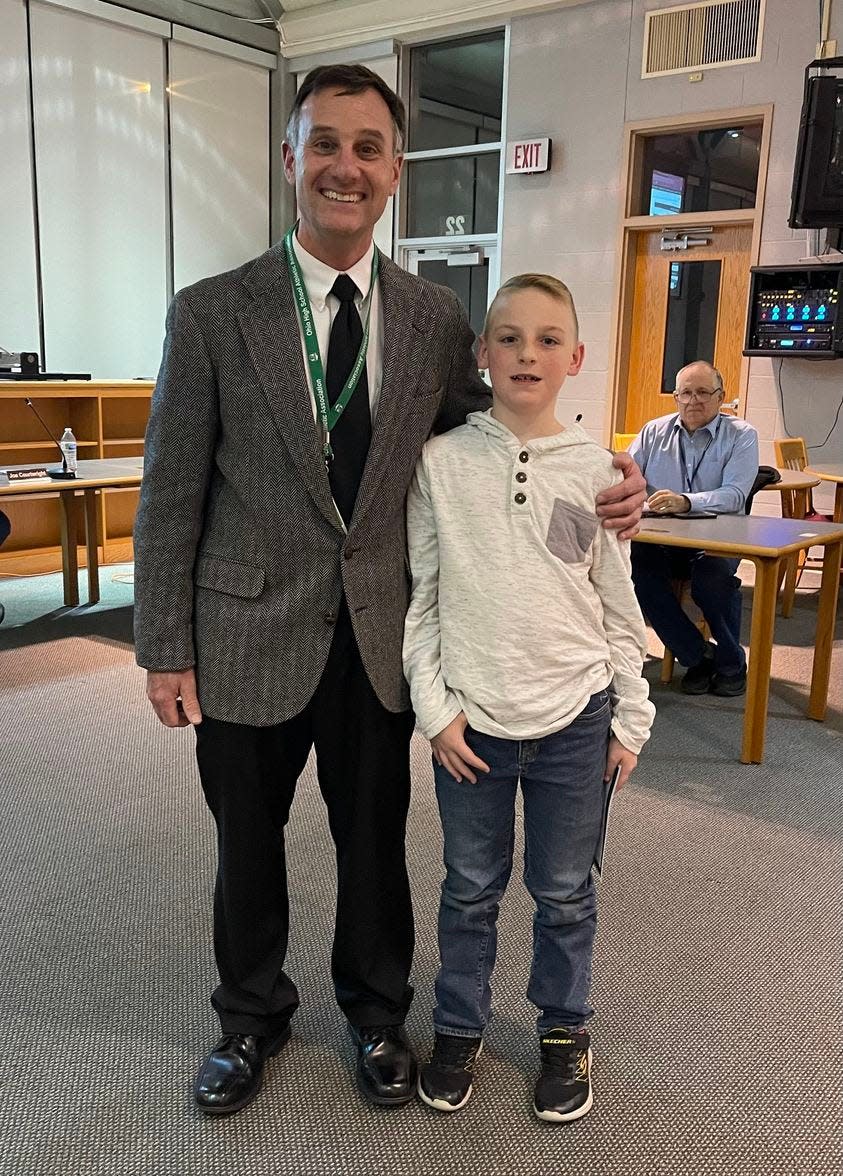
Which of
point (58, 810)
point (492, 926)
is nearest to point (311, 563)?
point (492, 926)

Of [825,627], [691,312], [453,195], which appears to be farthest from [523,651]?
[453,195]

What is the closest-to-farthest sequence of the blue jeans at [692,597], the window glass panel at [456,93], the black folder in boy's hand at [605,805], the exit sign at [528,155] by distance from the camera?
the black folder in boy's hand at [605,805], the blue jeans at [692,597], the exit sign at [528,155], the window glass panel at [456,93]

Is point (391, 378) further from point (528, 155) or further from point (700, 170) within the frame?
point (528, 155)

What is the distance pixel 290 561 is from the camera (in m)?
1.56

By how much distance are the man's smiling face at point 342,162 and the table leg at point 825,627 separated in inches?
102

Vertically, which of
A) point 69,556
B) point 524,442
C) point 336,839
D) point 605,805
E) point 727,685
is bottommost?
point 727,685

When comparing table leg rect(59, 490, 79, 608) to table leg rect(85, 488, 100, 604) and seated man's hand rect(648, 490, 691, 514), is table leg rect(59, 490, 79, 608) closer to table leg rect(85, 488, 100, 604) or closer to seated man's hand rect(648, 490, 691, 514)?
table leg rect(85, 488, 100, 604)

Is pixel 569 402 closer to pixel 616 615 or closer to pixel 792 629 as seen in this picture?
pixel 792 629

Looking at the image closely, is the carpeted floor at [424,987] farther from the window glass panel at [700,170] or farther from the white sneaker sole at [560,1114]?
the window glass panel at [700,170]

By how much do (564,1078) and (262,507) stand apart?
1.06 m

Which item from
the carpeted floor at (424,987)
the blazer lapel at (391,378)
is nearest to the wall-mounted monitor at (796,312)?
the carpeted floor at (424,987)

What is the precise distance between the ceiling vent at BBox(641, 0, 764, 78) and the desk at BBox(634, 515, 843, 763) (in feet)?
13.4

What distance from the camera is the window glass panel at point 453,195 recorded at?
8.02m

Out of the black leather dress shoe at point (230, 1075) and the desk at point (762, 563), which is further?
the desk at point (762, 563)
